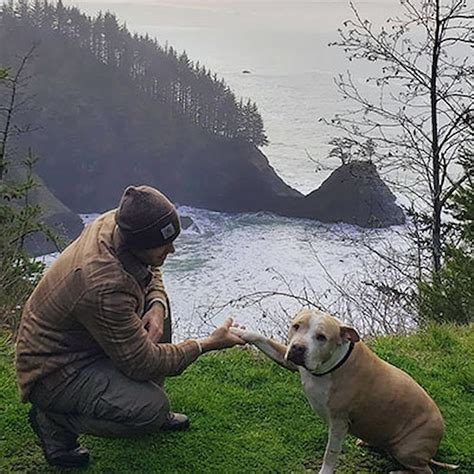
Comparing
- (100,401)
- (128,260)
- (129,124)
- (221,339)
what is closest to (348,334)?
(221,339)

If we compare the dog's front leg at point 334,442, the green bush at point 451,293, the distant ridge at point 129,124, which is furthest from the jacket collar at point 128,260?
the distant ridge at point 129,124

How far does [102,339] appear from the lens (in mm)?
2973

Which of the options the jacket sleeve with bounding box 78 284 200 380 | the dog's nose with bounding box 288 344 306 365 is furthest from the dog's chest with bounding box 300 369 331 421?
the jacket sleeve with bounding box 78 284 200 380

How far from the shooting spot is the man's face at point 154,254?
9.84 ft

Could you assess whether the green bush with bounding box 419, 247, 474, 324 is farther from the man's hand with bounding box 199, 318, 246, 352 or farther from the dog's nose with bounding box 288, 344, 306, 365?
the dog's nose with bounding box 288, 344, 306, 365

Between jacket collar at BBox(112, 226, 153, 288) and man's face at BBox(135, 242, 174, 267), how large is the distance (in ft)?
0.10

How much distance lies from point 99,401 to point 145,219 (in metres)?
0.90

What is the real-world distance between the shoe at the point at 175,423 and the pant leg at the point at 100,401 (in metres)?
0.50

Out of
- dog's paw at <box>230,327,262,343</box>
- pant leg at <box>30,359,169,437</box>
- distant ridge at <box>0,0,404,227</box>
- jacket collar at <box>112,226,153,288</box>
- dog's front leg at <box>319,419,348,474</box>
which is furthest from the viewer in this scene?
distant ridge at <box>0,0,404,227</box>

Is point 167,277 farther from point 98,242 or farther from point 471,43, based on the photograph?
point 98,242

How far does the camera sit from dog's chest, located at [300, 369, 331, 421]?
126 inches

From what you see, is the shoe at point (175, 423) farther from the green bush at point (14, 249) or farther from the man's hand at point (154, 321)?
the green bush at point (14, 249)

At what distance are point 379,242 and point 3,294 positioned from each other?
10022 millimetres

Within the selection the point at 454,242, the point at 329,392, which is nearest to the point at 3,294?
the point at 329,392
